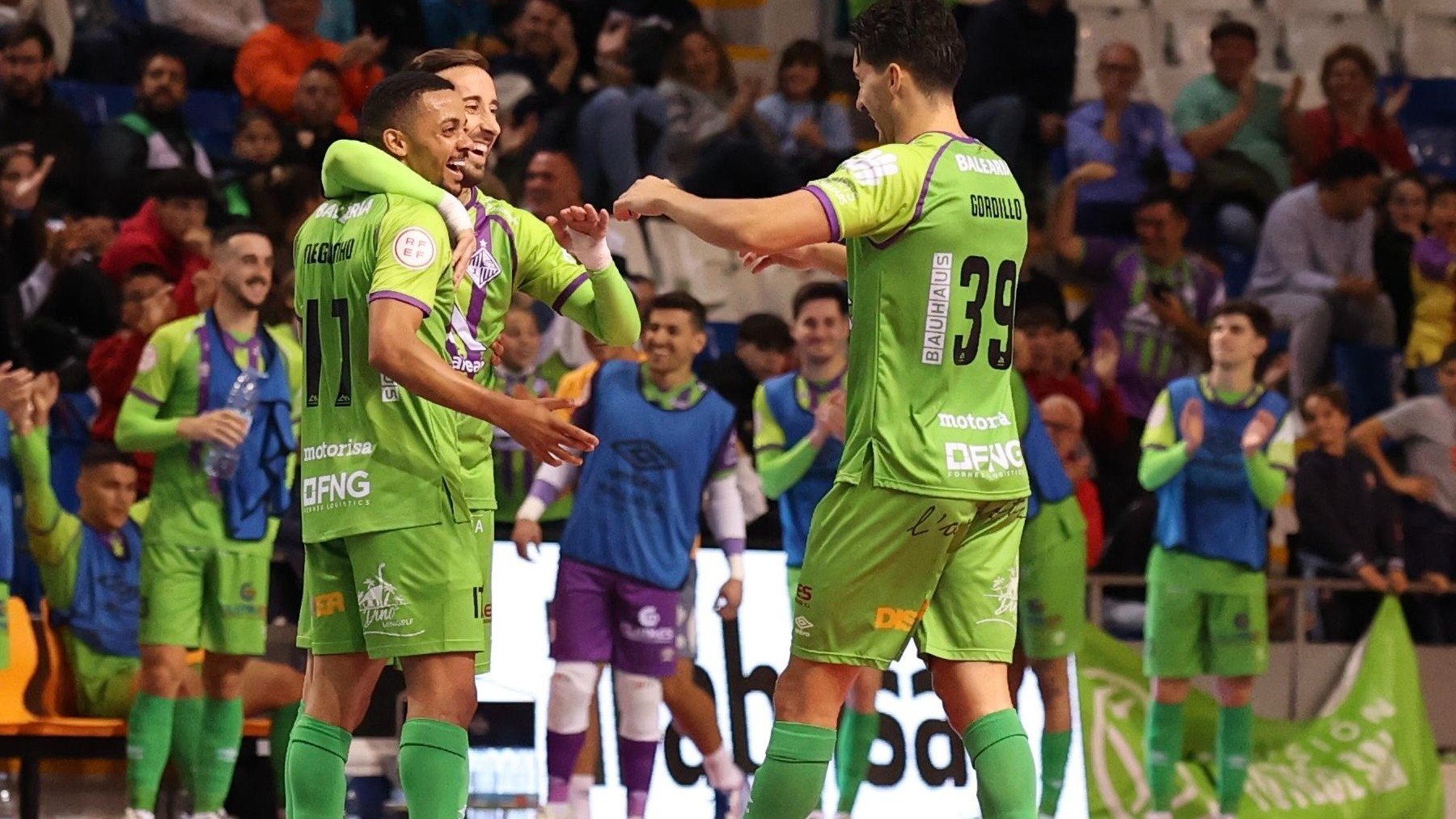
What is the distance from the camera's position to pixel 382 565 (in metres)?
5.27

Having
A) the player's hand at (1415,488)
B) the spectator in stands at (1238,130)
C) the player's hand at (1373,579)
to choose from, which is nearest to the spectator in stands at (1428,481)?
the player's hand at (1415,488)

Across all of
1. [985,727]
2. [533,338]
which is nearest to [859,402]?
[985,727]

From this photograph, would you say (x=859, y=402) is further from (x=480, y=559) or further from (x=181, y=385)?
(x=181, y=385)

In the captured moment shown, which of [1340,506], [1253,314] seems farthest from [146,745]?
[1340,506]

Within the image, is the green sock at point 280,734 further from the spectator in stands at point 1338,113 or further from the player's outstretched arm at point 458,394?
the spectator in stands at point 1338,113

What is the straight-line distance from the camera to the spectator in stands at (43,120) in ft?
35.7

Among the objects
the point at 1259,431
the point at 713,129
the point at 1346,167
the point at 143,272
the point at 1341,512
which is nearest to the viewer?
the point at 1259,431

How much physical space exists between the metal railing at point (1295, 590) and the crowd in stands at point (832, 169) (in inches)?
4.5

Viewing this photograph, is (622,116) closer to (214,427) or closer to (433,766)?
(214,427)

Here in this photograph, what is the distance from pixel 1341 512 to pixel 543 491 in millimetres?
4272

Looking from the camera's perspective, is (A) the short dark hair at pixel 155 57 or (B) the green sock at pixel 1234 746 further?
(A) the short dark hair at pixel 155 57

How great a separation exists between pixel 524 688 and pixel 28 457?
92.7 inches

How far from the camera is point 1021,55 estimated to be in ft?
45.0

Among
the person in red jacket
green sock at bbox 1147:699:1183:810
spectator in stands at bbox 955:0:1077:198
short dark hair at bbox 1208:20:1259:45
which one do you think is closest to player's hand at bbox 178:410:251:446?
the person in red jacket
